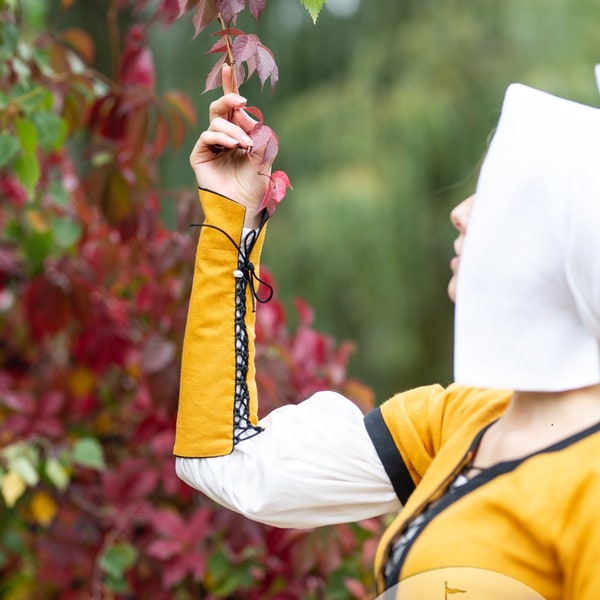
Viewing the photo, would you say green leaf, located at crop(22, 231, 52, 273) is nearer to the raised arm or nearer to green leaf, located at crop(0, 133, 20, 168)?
green leaf, located at crop(0, 133, 20, 168)

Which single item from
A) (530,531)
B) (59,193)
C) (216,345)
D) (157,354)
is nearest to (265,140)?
(216,345)

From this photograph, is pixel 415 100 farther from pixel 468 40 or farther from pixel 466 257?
pixel 466 257

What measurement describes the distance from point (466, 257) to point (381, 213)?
134 inches

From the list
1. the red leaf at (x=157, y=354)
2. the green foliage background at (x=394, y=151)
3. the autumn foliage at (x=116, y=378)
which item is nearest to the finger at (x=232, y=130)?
the autumn foliage at (x=116, y=378)

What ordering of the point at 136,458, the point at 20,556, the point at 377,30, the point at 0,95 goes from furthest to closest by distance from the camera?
the point at 377,30 < the point at 20,556 < the point at 136,458 < the point at 0,95

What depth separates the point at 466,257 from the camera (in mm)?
791

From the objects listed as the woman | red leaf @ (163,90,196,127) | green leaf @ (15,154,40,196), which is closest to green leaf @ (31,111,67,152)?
green leaf @ (15,154,40,196)

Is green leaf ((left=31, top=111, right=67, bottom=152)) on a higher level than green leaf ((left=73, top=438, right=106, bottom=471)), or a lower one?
higher

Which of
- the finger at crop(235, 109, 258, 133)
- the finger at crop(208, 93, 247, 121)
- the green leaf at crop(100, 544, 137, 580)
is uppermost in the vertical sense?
the finger at crop(208, 93, 247, 121)

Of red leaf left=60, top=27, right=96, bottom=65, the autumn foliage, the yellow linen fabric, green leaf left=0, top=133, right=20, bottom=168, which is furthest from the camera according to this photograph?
red leaf left=60, top=27, right=96, bottom=65

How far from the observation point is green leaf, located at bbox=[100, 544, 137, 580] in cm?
160

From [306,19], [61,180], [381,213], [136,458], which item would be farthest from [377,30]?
[136,458]

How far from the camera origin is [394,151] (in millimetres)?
4223

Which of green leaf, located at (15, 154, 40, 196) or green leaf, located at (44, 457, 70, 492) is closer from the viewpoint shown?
green leaf, located at (15, 154, 40, 196)
